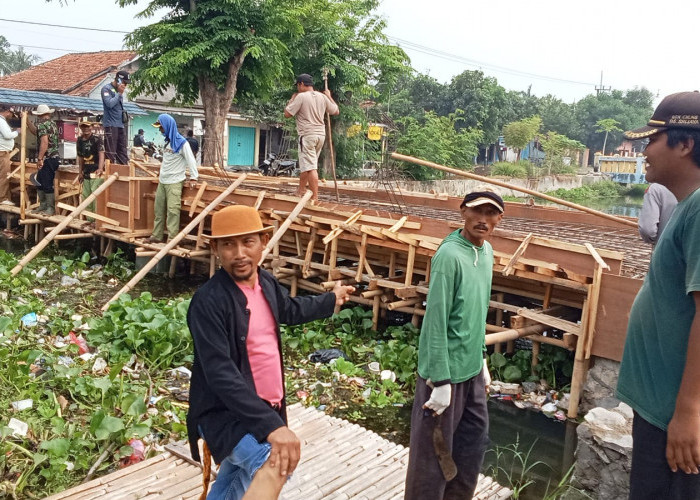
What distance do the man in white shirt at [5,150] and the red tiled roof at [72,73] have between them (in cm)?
1424

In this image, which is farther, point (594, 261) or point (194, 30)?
point (194, 30)

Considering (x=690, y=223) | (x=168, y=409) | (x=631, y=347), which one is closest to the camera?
(x=690, y=223)

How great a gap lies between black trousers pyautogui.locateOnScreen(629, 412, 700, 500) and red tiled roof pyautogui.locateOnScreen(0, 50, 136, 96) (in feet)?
90.3

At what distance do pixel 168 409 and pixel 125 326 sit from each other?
5.46 feet

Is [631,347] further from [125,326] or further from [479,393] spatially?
[125,326]

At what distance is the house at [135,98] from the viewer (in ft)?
88.5

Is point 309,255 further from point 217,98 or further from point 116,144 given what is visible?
point 217,98

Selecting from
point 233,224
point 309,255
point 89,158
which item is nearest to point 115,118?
point 89,158

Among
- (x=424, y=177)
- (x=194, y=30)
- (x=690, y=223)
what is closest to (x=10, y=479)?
(x=690, y=223)

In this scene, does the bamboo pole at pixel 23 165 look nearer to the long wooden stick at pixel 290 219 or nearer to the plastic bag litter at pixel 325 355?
the long wooden stick at pixel 290 219

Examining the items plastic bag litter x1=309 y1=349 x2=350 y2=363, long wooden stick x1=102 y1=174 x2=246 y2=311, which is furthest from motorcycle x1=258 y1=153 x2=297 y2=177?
plastic bag litter x1=309 y1=349 x2=350 y2=363

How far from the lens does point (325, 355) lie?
734cm

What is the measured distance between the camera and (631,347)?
2.34m

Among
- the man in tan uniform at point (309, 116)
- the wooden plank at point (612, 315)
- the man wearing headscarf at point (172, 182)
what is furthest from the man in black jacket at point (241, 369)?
the man wearing headscarf at point (172, 182)
